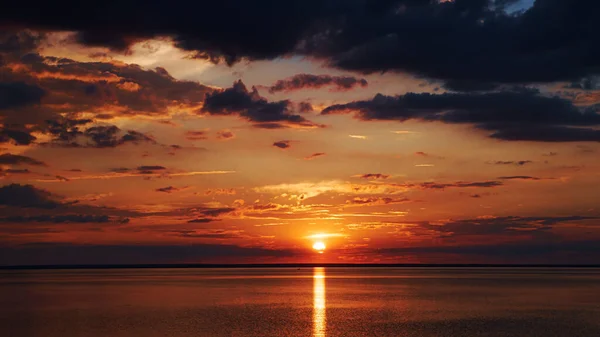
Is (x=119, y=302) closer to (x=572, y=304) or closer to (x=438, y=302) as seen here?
(x=438, y=302)

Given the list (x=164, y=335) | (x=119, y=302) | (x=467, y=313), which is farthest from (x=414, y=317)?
(x=119, y=302)

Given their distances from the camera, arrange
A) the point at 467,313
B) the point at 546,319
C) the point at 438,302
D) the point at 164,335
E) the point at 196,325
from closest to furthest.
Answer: the point at 164,335 < the point at 196,325 < the point at 546,319 < the point at 467,313 < the point at 438,302

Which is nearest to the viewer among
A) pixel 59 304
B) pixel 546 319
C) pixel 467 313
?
pixel 546 319

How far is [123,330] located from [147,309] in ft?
84.1

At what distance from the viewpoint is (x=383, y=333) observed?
2601 inches

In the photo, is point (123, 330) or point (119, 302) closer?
point (123, 330)

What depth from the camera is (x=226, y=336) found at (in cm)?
6288

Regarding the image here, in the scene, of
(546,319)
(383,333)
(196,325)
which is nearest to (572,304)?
(546,319)

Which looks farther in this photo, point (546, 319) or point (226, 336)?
point (546, 319)

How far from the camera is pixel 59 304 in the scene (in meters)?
102

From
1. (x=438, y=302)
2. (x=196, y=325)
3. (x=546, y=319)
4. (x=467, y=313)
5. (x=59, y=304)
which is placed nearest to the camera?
(x=196, y=325)

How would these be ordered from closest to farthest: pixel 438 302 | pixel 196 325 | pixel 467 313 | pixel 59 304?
pixel 196 325 → pixel 467 313 → pixel 59 304 → pixel 438 302

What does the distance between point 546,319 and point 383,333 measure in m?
23.6

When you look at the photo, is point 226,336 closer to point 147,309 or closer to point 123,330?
point 123,330
